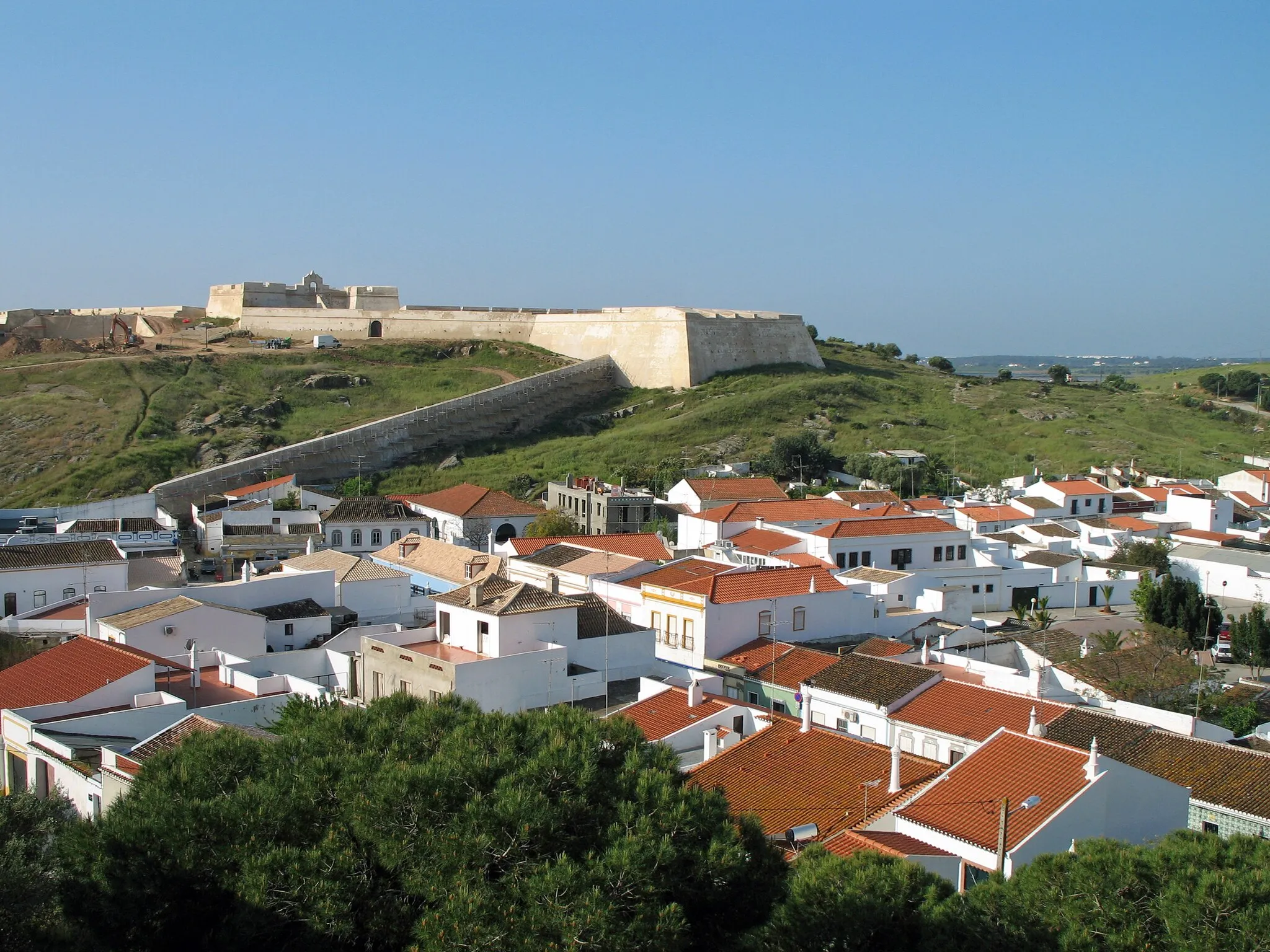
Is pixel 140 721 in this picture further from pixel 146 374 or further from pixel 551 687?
pixel 146 374

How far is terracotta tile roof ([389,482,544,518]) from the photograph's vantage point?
3259cm

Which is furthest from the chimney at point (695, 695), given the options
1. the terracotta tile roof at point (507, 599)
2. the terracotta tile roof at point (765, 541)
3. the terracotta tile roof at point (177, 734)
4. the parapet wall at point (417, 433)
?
the parapet wall at point (417, 433)

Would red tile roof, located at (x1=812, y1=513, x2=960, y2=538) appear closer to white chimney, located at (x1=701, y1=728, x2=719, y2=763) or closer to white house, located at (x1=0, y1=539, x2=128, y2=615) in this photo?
white chimney, located at (x1=701, y1=728, x2=719, y2=763)

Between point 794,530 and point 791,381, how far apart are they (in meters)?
23.9

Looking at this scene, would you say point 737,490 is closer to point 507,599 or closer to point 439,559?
point 439,559

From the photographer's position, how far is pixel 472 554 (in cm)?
2436

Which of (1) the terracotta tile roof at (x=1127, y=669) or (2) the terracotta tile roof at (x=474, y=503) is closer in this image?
(1) the terracotta tile roof at (x=1127, y=669)

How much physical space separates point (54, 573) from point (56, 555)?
2.58ft

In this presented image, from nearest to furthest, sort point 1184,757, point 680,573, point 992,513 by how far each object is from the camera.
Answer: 1. point 1184,757
2. point 680,573
3. point 992,513

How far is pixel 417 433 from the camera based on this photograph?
46219 mm

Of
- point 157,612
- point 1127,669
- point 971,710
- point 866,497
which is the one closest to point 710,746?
point 971,710

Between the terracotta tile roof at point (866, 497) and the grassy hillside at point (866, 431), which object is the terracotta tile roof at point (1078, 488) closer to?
the grassy hillside at point (866, 431)

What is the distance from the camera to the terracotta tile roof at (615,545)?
24281 mm

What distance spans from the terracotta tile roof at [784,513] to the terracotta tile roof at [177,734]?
17.9m
